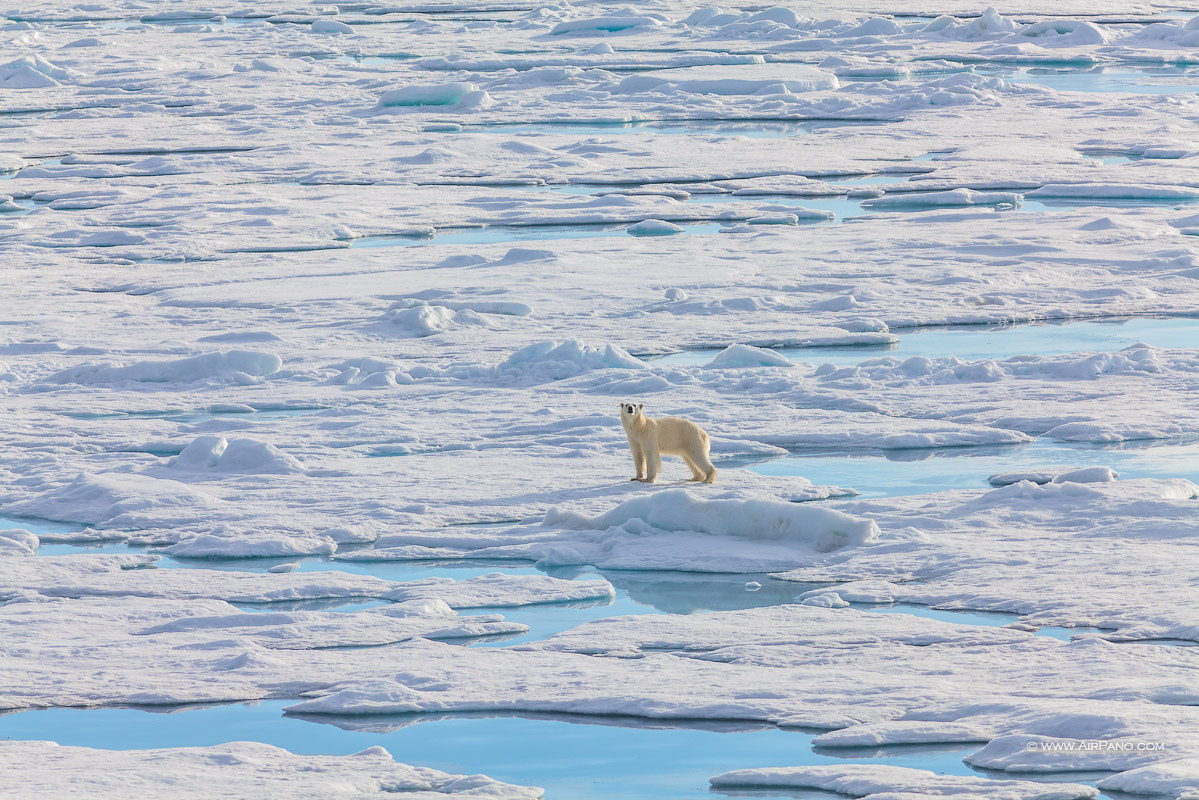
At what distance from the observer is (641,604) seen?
5.03 m

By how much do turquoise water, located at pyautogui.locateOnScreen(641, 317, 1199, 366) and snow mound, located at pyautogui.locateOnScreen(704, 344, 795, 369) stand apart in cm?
24

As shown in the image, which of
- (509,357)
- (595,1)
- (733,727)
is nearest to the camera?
(733,727)

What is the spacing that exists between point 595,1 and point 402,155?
15321 millimetres

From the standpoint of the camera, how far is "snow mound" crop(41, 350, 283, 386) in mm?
8195

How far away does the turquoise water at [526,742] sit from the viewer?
12.3ft

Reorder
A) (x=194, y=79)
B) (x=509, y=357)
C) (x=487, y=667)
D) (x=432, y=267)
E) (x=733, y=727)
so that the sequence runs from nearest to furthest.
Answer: (x=733, y=727), (x=487, y=667), (x=509, y=357), (x=432, y=267), (x=194, y=79)

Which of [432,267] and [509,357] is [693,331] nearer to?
[509,357]

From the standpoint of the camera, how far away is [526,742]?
399 cm

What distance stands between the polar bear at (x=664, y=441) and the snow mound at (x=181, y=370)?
2.68 m

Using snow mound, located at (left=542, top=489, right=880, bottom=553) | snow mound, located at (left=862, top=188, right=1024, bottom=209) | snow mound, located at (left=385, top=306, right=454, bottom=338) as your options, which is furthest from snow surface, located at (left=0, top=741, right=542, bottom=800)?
snow mound, located at (left=862, top=188, right=1024, bottom=209)

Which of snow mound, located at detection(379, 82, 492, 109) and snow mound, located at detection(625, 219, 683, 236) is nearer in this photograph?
snow mound, located at detection(625, 219, 683, 236)

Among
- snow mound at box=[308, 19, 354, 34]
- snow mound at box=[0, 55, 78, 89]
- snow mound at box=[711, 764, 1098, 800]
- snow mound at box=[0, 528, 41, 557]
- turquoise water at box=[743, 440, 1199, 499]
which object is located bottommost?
turquoise water at box=[743, 440, 1199, 499]

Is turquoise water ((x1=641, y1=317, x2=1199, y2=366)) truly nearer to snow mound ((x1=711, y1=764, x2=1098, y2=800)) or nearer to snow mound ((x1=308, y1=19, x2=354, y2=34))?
snow mound ((x1=711, y1=764, x2=1098, y2=800))

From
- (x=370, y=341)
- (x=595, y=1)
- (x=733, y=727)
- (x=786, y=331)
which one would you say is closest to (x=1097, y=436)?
(x=786, y=331)
